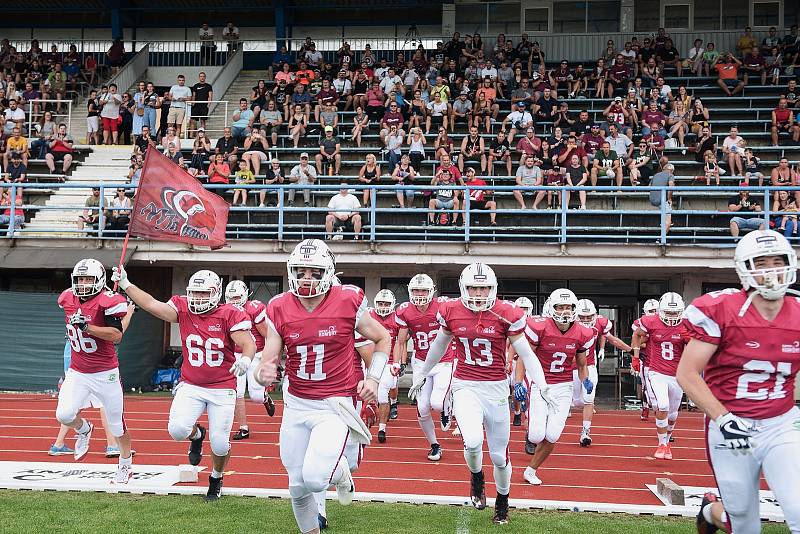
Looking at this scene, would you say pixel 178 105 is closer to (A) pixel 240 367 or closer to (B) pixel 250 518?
(A) pixel 240 367

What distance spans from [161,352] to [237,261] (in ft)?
12.7

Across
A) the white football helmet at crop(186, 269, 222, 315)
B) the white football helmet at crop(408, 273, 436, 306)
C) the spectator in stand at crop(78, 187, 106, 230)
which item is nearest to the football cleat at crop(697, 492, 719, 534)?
the white football helmet at crop(186, 269, 222, 315)

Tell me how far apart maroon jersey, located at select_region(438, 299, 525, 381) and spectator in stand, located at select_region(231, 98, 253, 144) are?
14.7 metres

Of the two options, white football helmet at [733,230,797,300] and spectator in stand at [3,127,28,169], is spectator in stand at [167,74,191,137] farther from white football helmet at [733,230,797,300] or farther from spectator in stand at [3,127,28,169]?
white football helmet at [733,230,797,300]

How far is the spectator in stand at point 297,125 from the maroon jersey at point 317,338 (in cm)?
1566

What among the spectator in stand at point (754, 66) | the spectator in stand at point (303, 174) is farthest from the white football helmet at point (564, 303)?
the spectator in stand at point (754, 66)

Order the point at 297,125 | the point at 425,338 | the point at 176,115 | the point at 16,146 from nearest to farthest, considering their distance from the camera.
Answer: the point at 425,338
the point at 297,125
the point at 16,146
the point at 176,115

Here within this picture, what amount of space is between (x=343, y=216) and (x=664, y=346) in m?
8.24

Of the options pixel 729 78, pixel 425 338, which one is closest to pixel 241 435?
pixel 425 338

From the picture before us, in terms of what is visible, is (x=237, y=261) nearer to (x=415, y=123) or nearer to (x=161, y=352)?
(x=161, y=352)

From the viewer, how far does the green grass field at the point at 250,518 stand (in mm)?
7363

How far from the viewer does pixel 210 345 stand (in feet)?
27.9

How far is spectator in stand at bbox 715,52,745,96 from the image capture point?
23.1 metres

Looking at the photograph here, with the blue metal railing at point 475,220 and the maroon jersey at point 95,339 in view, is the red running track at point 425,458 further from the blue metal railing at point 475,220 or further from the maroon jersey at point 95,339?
the blue metal railing at point 475,220
